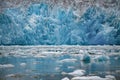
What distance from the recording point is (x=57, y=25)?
8.85 metres

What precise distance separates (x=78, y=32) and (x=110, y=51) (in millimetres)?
1080

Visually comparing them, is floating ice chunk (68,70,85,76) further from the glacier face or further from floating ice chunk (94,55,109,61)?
the glacier face

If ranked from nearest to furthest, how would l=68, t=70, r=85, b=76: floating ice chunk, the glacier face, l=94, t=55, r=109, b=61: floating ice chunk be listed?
l=68, t=70, r=85, b=76: floating ice chunk < l=94, t=55, r=109, b=61: floating ice chunk < the glacier face

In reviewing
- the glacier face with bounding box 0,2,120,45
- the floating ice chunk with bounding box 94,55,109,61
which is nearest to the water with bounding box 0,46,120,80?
the floating ice chunk with bounding box 94,55,109,61

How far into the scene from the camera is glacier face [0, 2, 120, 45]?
28.1 feet

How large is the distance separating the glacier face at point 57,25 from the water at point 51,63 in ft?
0.97

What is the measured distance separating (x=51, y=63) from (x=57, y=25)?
57.4 inches

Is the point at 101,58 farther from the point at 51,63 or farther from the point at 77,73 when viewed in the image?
the point at 77,73

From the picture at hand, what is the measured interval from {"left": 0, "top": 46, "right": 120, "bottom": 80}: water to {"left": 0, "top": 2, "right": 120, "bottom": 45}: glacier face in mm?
295

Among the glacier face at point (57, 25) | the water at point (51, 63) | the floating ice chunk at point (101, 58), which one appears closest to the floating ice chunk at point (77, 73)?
the water at point (51, 63)

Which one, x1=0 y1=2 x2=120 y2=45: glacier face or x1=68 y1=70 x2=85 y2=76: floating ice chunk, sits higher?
x1=0 y1=2 x2=120 y2=45: glacier face

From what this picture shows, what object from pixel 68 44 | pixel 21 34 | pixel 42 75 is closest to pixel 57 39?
pixel 68 44

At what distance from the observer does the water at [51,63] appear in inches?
254

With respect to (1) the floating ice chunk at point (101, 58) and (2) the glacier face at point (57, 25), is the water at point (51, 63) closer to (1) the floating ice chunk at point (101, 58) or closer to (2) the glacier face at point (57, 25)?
(1) the floating ice chunk at point (101, 58)
